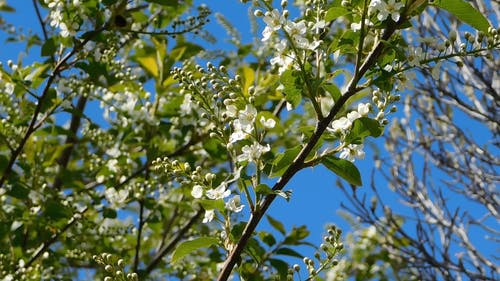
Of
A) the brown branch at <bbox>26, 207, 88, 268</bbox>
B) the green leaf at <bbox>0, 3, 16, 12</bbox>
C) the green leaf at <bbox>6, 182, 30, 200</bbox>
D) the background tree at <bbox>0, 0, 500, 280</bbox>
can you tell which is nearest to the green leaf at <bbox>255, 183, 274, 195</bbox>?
the background tree at <bbox>0, 0, 500, 280</bbox>

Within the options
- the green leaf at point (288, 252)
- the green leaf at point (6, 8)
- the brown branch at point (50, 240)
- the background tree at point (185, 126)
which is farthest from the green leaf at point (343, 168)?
the green leaf at point (6, 8)

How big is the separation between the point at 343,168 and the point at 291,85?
0.23 m

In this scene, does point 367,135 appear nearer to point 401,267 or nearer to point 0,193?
point 0,193

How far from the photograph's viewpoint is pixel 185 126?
11.2 ft

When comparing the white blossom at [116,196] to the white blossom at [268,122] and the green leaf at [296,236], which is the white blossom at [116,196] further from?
the white blossom at [268,122]

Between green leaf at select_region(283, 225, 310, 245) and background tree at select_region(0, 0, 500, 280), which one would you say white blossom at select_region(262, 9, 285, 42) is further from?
green leaf at select_region(283, 225, 310, 245)

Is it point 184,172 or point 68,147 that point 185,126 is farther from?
point 184,172

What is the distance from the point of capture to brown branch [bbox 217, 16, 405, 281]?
150cm

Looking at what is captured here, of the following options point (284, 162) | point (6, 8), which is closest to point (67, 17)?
point (284, 162)

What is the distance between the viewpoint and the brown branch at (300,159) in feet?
4.94

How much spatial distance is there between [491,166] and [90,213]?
2053 millimetres

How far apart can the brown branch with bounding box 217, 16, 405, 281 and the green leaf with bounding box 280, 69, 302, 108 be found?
0.13 meters

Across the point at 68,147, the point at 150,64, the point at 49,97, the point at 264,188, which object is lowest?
the point at 264,188

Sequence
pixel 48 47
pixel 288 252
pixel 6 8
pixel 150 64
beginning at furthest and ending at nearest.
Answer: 1. pixel 6 8
2. pixel 150 64
3. pixel 48 47
4. pixel 288 252
